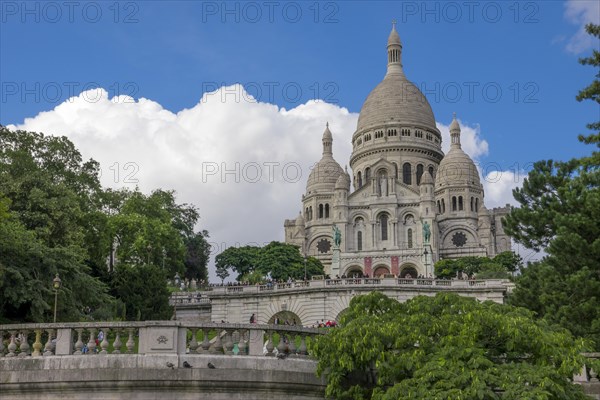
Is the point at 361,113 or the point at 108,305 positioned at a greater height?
the point at 361,113

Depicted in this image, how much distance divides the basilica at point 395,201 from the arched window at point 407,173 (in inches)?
5.6

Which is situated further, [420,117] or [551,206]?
[420,117]

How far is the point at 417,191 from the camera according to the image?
114 m

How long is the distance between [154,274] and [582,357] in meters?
36.4

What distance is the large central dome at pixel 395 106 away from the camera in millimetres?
127294

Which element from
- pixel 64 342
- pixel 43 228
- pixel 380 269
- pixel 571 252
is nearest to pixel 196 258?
pixel 380 269

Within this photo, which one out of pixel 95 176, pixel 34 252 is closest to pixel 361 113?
pixel 95 176

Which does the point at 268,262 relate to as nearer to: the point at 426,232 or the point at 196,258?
the point at 196,258

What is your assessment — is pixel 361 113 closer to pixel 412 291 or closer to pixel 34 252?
pixel 412 291

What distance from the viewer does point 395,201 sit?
368 feet

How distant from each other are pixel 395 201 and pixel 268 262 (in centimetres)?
2484

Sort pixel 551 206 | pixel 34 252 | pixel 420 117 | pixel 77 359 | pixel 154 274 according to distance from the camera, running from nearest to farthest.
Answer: pixel 77 359
pixel 551 206
pixel 34 252
pixel 154 274
pixel 420 117

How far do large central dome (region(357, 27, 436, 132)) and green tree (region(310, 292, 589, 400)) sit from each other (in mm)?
110007

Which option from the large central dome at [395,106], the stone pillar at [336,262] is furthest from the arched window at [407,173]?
the stone pillar at [336,262]
